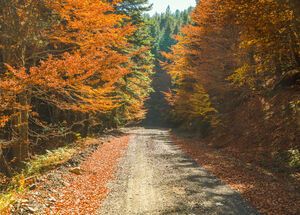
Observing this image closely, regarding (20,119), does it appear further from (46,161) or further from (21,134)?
(46,161)

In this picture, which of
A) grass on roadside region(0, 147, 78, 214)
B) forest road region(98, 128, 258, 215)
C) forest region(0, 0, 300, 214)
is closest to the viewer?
grass on roadside region(0, 147, 78, 214)

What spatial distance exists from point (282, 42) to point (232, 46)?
7884 mm

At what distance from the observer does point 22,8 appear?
41.3ft

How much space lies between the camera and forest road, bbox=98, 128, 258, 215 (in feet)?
28.2

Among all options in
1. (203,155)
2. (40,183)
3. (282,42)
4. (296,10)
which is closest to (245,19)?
(282,42)

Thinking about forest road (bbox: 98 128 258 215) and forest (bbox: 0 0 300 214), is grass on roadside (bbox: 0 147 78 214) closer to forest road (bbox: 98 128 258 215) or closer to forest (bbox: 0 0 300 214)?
forest (bbox: 0 0 300 214)

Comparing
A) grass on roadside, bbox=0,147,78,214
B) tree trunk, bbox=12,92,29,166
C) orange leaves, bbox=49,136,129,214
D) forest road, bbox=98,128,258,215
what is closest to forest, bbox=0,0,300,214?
tree trunk, bbox=12,92,29,166

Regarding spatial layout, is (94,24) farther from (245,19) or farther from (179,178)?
(179,178)

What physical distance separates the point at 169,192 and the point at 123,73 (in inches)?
317

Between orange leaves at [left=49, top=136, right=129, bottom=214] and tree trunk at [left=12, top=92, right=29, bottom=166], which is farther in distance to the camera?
tree trunk at [left=12, top=92, right=29, bottom=166]

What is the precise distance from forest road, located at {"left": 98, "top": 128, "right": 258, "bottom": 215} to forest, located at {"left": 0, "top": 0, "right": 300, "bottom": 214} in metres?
3.05

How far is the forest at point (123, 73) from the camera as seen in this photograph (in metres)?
11.6

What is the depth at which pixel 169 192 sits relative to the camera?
33.6 ft

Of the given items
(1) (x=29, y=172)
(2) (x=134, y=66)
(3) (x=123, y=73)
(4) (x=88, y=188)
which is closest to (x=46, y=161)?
(1) (x=29, y=172)
